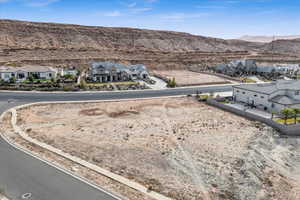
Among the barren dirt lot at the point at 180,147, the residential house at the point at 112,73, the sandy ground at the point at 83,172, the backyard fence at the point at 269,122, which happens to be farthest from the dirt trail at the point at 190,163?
the residential house at the point at 112,73

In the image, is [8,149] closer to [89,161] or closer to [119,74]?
[89,161]

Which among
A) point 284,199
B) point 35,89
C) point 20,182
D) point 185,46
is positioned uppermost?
point 185,46

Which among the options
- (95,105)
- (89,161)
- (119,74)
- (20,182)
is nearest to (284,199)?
(89,161)

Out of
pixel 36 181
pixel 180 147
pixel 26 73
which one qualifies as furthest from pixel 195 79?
pixel 36 181

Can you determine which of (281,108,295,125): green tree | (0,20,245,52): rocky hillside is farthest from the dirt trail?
(0,20,245,52): rocky hillside

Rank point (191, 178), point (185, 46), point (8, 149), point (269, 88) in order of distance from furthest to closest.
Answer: point (185, 46)
point (269, 88)
point (8, 149)
point (191, 178)

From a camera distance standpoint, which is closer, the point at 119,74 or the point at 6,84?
the point at 6,84
